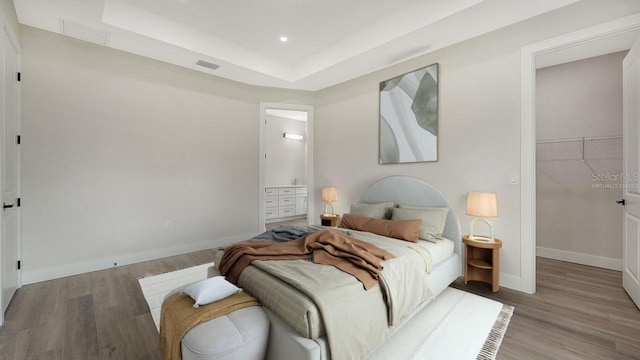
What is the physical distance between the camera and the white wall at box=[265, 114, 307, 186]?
693cm

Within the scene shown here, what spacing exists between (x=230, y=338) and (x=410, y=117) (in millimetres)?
3219

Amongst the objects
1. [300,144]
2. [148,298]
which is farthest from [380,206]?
[300,144]

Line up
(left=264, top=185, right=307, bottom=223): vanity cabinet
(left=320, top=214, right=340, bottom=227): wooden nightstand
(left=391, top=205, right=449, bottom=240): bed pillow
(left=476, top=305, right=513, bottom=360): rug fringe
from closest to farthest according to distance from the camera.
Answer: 1. (left=476, top=305, right=513, bottom=360): rug fringe
2. (left=391, top=205, right=449, bottom=240): bed pillow
3. (left=320, top=214, right=340, bottom=227): wooden nightstand
4. (left=264, top=185, right=307, bottom=223): vanity cabinet

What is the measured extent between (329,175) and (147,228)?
2866 millimetres

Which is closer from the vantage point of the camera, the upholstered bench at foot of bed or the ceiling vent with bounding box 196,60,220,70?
the upholstered bench at foot of bed

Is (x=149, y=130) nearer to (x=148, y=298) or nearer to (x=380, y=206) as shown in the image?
(x=148, y=298)

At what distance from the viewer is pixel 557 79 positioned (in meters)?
3.59

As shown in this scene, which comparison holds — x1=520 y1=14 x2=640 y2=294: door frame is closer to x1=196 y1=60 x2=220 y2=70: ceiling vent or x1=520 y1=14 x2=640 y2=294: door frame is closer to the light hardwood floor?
the light hardwood floor

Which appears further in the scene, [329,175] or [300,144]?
[300,144]

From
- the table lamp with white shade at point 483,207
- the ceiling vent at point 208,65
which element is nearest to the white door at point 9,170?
the ceiling vent at point 208,65

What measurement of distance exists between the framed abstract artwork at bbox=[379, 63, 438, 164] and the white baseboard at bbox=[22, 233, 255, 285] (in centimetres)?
304

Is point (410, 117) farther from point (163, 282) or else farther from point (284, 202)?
point (284, 202)

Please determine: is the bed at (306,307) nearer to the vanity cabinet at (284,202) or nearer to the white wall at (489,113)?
the white wall at (489,113)

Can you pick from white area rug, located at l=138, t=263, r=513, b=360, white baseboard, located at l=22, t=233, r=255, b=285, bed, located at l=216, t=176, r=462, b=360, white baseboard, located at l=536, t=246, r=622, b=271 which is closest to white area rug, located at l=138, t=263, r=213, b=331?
white area rug, located at l=138, t=263, r=513, b=360
